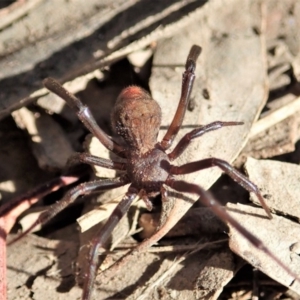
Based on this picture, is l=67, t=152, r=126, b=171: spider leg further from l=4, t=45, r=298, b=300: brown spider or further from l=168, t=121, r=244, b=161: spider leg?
l=168, t=121, r=244, b=161: spider leg

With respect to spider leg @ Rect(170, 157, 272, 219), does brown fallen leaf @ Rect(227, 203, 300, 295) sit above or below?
below

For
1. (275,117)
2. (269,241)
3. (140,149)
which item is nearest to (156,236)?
(269,241)

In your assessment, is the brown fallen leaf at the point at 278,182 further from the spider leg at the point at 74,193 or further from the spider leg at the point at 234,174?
the spider leg at the point at 74,193

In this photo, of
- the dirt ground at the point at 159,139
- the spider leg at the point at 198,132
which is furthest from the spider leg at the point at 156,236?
the spider leg at the point at 198,132

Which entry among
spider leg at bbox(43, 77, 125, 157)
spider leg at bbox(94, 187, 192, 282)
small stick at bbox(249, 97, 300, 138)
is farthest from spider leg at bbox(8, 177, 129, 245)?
small stick at bbox(249, 97, 300, 138)

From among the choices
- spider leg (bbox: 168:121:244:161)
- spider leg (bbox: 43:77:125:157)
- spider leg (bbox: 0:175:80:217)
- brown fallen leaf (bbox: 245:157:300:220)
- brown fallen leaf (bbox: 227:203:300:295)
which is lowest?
brown fallen leaf (bbox: 227:203:300:295)

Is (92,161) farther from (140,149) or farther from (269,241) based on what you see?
(269,241)
